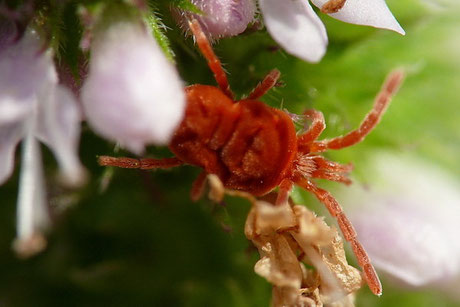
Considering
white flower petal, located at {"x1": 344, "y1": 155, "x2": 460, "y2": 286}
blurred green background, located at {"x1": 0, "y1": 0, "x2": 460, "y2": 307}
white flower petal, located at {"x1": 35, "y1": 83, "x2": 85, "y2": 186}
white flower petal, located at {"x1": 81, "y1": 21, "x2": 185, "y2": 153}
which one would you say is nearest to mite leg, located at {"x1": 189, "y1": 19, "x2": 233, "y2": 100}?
white flower petal, located at {"x1": 81, "y1": 21, "x2": 185, "y2": 153}

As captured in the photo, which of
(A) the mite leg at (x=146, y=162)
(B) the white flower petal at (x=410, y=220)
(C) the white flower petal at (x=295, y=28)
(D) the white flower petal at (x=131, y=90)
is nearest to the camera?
(D) the white flower petal at (x=131, y=90)

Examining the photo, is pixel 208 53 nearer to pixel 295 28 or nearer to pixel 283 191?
pixel 295 28

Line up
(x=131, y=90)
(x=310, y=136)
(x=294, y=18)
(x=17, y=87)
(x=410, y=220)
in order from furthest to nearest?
(x=410, y=220) < (x=310, y=136) < (x=294, y=18) < (x=17, y=87) < (x=131, y=90)

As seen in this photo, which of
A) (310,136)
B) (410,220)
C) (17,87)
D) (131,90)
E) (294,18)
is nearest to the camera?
(131,90)

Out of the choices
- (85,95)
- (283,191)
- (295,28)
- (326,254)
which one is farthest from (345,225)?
(85,95)

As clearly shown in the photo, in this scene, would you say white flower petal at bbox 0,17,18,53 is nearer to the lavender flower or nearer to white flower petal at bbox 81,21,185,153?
the lavender flower

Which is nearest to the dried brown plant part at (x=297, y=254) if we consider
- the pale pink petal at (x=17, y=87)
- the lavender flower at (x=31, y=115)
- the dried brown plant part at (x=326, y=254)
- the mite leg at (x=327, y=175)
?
the dried brown plant part at (x=326, y=254)

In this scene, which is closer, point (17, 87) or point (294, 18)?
point (17, 87)

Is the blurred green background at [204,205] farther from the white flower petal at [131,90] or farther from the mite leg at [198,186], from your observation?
the white flower petal at [131,90]
